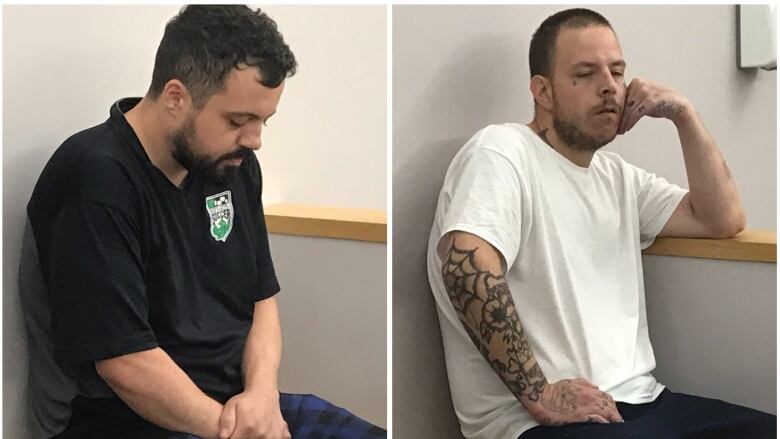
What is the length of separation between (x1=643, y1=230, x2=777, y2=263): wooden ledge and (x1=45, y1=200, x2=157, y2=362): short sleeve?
0.75 metres

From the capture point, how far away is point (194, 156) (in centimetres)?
89

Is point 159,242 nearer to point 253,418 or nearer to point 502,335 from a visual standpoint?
point 253,418

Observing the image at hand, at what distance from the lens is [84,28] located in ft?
2.95

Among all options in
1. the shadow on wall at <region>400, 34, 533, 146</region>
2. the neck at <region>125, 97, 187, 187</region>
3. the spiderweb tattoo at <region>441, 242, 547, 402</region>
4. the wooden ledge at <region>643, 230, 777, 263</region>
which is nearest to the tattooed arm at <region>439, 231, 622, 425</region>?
the spiderweb tattoo at <region>441, 242, 547, 402</region>

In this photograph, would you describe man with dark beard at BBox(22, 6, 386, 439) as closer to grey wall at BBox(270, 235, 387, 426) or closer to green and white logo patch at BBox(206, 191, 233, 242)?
green and white logo patch at BBox(206, 191, 233, 242)

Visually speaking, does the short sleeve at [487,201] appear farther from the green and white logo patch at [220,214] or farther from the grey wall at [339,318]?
the green and white logo patch at [220,214]

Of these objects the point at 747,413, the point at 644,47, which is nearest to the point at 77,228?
the point at 644,47

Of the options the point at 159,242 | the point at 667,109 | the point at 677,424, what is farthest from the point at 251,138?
the point at 677,424

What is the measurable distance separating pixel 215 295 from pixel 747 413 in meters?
0.78

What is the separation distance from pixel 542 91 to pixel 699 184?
302 millimetres

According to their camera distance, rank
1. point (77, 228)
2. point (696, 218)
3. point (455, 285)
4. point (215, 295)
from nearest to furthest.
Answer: point (77, 228), point (215, 295), point (455, 285), point (696, 218)

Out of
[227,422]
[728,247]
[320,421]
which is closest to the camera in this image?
[227,422]

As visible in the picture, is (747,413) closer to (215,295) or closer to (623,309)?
(623,309)

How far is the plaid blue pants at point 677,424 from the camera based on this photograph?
3.52 ft
